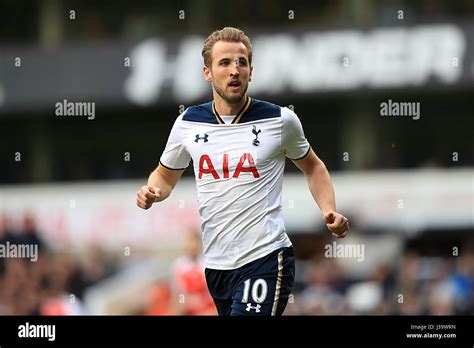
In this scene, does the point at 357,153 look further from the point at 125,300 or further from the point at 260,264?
the point at 260,264

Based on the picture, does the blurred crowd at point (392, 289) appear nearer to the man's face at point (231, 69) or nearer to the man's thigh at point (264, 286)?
the man's thigh at point (264, 286)

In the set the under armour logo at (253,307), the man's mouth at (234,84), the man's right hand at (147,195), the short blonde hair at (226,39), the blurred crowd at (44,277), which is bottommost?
the blurred crowd at (44,277)

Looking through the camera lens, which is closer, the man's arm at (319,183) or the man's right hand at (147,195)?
the man's right hand at (147,195)

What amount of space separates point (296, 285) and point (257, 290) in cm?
921

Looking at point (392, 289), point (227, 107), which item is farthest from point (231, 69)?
point (392, 289)

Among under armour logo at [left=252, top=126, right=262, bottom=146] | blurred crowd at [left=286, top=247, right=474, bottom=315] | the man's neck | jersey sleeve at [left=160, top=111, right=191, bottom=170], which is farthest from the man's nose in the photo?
blurred crowd at [left=286, top=247, right=474, bottom=315]

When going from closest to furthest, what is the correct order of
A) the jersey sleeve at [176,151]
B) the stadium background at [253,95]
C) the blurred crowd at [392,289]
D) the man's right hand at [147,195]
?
the man's right hand at [147,195] < the jersey sleeve at [176,151] < the blurred crowd at [392,289] < the stadium background at [253,95]

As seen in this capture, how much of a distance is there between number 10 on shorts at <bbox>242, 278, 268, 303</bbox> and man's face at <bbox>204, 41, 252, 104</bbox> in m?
1.11

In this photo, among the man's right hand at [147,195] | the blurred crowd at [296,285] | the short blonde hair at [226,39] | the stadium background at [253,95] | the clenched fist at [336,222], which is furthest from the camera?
the stadium background at [253,95]

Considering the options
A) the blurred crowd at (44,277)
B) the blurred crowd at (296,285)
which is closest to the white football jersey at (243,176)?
the blurred crowd at (296,285)

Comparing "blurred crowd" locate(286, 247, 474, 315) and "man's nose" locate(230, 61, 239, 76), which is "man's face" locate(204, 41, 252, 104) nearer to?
"man's nose" locate(230, 61, 239, 76)

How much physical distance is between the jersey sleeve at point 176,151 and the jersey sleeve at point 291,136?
0.65m

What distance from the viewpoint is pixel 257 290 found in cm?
695

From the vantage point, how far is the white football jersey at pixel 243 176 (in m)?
7.04
